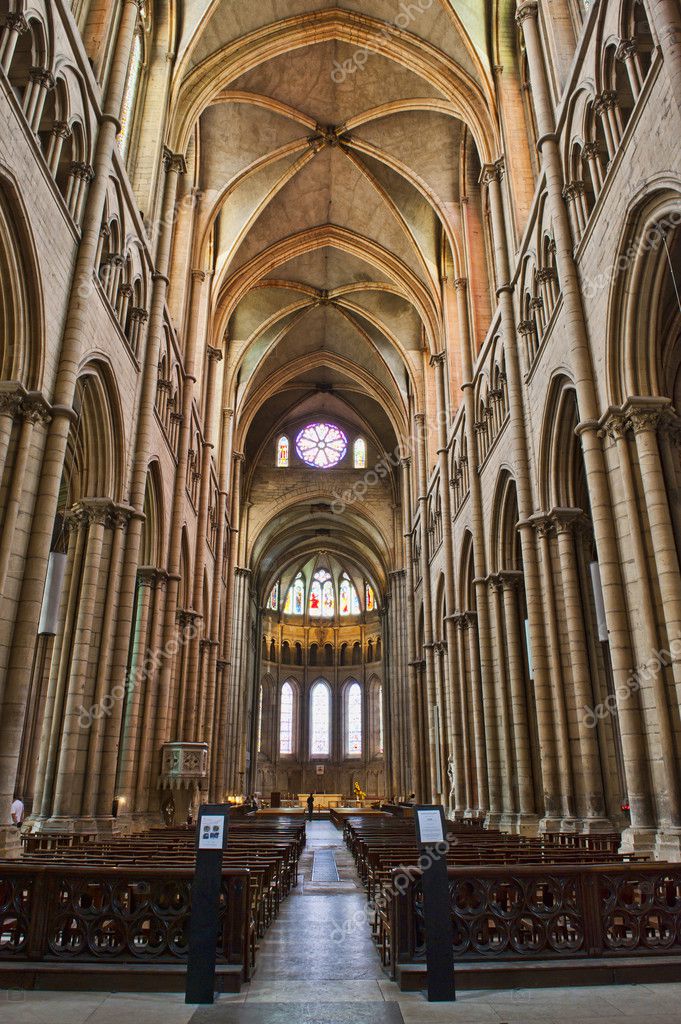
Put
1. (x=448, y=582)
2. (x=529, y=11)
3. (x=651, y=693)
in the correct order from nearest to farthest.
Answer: (x=651, y=693), (x=529, y=11), (x=448, y=582)

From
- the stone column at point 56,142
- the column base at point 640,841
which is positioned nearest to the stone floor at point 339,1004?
the column base at point 640,841

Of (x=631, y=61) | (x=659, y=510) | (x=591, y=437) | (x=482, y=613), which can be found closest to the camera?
(x=659, y=510)

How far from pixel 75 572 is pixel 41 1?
8.99 meters

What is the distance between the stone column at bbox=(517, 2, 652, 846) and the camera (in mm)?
10484

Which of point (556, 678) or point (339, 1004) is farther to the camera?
point (556, 678)

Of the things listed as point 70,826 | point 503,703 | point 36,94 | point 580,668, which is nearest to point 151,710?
point 70,826

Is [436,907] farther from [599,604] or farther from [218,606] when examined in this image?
[218,606]

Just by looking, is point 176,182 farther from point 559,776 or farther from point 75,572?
point 559,776

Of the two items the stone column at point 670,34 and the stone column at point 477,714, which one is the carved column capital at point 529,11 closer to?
the stone column at point 670,34

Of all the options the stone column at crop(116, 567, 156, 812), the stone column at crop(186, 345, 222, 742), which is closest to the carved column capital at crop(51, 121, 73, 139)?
the stone column at crop(116, 567, 156, 812)

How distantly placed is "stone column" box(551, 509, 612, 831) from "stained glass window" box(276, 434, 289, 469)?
1245 inches

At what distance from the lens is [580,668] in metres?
13.3

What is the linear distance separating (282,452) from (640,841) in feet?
122

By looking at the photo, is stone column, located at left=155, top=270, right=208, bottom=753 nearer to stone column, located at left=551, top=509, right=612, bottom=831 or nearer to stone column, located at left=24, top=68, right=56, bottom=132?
stone column, located at left=551, top=509, right=612, bottom=831
